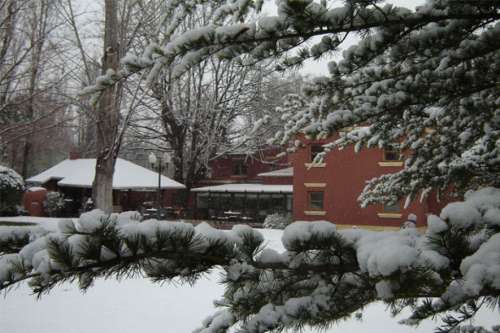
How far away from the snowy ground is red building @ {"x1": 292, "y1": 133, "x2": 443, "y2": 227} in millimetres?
13648

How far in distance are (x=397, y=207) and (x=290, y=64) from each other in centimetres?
2060

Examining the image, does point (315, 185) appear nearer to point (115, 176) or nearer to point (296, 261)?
point (115, 176)

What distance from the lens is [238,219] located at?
26.1 m

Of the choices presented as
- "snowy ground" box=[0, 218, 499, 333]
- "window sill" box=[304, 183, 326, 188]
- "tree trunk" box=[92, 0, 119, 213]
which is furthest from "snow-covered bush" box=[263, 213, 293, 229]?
"snowy ground" box=[0, 218, 499, 333]

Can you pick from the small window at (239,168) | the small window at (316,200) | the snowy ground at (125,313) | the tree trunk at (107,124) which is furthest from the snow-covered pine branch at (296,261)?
the small window at (239,168)

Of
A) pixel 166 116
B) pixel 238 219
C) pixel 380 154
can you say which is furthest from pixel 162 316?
pixel 166 116

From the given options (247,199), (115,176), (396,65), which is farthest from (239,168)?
(396,65)

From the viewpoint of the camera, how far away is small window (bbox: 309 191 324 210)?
23.5 metres

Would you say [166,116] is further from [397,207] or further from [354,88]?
[354,88]

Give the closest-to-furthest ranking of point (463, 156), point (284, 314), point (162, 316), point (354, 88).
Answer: point (284, 314), point (354, 88), point (463, 156), point (162, 316)

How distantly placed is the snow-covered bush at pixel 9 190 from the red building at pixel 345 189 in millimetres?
15324

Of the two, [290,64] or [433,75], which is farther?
[433,75]

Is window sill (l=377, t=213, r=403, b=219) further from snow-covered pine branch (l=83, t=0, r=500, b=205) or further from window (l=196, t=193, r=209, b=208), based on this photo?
snow-covered pine branch (l=83, t=0, r=500, b=205)

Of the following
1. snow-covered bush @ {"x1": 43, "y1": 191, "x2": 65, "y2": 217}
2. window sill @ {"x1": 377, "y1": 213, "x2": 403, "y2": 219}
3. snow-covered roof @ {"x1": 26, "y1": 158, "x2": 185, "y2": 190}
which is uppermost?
snow-covered roof @ {"x1": 26, "y1": 158, "x2": 185, "y2": 190}
